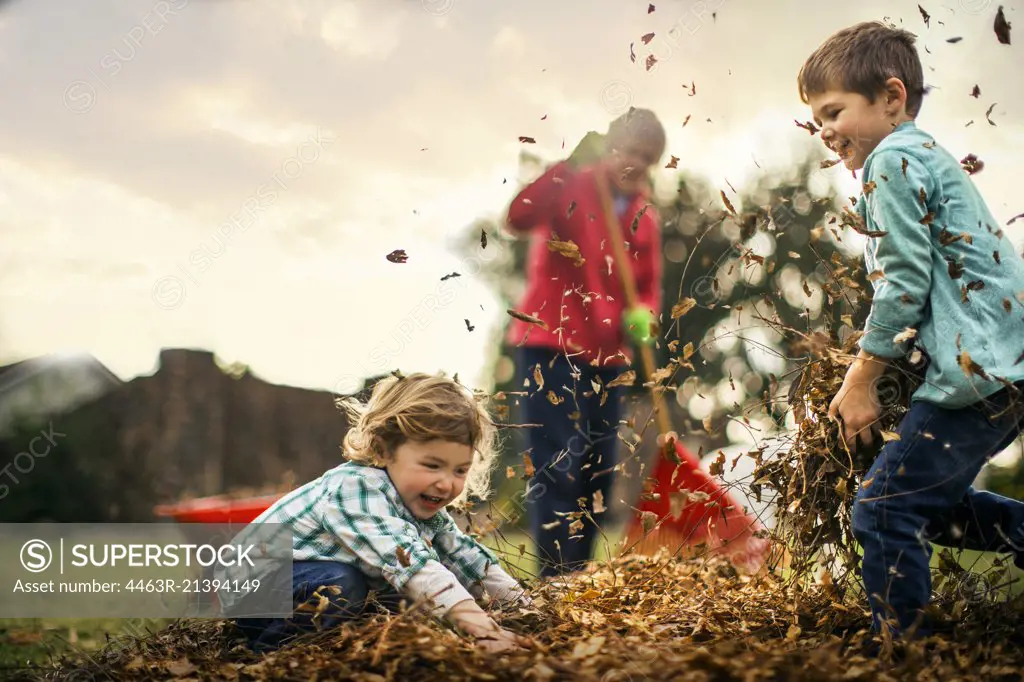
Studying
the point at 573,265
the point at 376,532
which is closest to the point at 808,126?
the point at 573,265

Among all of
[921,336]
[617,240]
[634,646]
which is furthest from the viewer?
[617,240]

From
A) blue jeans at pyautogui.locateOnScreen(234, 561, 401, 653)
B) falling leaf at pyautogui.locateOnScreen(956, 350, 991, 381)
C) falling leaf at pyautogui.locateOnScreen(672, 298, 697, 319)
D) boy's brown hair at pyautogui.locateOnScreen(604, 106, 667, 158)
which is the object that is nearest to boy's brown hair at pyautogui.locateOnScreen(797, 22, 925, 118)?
falling leaf at pyautogui.locateOnScreen(672, 298, 697, 319)

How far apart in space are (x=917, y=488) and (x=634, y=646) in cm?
81

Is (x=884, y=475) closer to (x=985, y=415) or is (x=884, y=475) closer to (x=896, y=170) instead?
(x=985, y=415)

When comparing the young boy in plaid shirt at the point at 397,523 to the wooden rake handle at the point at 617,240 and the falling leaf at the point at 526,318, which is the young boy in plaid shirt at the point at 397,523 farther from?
the wooden rake handle at the point at 617,240

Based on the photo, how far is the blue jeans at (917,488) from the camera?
217 centimetres

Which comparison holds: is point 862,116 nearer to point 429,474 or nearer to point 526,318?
point 526,318

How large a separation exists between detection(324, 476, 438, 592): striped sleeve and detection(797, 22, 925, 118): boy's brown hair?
1654mm

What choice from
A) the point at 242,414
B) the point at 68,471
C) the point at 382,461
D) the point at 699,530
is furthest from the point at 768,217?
the point at 242,414

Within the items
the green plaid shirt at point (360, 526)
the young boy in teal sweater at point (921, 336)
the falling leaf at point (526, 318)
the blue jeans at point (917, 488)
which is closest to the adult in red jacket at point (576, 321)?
the falling leaf at point (526, 318)

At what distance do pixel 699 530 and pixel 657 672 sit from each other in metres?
2.42

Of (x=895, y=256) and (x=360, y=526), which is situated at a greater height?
(x=895, y=256)

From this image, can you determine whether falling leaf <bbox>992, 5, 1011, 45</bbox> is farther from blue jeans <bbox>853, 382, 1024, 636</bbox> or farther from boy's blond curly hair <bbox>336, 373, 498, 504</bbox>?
boy's blond curly hair <bbox>336, 373, 498, 504</bbox>

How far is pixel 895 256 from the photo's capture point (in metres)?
2.24
